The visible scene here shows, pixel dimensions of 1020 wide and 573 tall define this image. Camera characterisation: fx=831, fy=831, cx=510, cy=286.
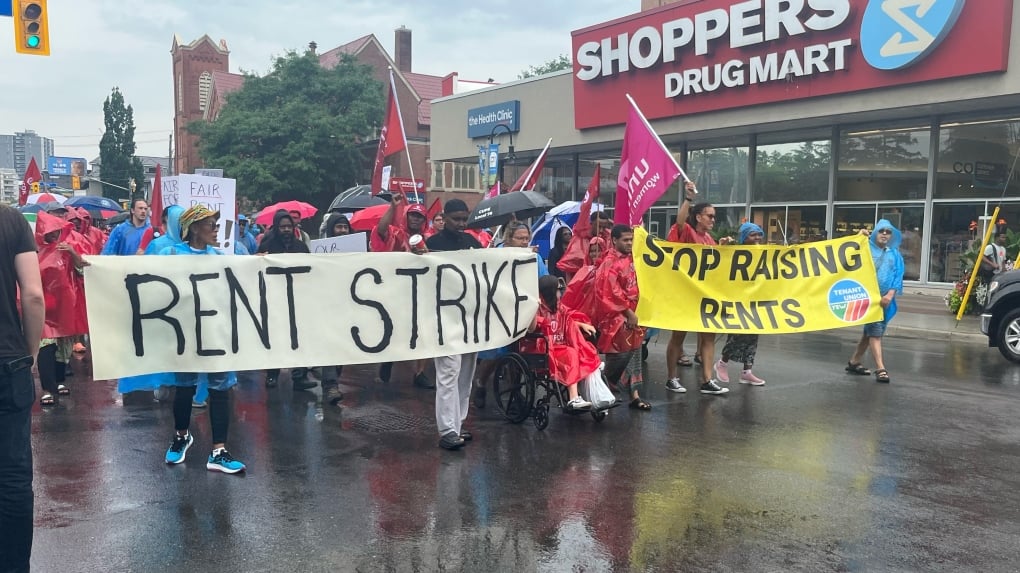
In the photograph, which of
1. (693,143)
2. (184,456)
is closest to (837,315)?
(184,456)

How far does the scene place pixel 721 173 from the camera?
2400 centimetres

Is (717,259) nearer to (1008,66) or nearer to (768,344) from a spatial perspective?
(768,344)

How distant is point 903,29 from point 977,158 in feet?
11.4

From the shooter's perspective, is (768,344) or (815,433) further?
(768,344)

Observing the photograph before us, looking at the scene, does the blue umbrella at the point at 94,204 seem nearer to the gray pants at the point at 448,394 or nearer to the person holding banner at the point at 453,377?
the person holding banner at the point at 453,377

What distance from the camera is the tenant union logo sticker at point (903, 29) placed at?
16.7 meters

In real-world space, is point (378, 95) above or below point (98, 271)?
above

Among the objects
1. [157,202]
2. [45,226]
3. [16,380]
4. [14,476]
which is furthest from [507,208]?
[14,476]

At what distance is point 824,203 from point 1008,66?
5851 millimetres

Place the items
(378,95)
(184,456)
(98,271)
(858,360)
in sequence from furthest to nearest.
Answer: (378,95), (858,360), (184,456), (98,271)

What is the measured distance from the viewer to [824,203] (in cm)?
2134

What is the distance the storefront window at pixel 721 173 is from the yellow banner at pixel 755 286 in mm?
15172

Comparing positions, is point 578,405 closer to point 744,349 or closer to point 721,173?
point 744,349

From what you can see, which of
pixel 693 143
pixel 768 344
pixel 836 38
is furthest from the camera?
pixel 693 143
